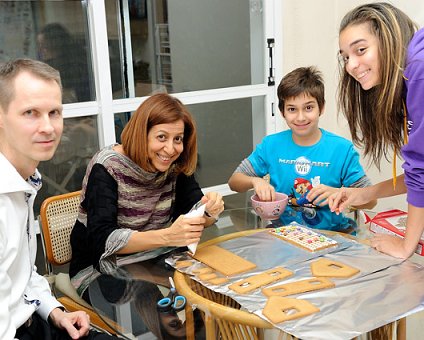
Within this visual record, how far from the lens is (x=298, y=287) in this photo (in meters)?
1.27

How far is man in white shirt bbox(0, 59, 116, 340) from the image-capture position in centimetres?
125

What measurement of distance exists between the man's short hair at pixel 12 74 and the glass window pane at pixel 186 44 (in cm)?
135

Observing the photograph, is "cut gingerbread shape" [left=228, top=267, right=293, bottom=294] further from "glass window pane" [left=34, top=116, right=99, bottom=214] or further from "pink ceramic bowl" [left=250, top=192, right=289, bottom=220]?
"glass window pane" [left=34, top=116, right=99, bottom=214]

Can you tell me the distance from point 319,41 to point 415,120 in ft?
6.46

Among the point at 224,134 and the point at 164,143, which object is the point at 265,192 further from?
the point at 224,134

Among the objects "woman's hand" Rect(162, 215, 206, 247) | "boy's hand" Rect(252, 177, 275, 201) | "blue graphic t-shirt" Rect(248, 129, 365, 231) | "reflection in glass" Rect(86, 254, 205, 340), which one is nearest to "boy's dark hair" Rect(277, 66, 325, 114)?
"blue graphic t-shirt" Rect(248, 129, 365, 231)

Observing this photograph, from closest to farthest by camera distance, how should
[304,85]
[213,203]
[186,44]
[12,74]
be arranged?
[12,74] < [213,203] < [304,85] < [186,44]

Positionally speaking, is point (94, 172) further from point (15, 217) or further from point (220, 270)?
point (220, 270)

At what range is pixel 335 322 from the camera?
1114 mm

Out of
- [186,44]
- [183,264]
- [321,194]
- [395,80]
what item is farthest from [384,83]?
[186,44]

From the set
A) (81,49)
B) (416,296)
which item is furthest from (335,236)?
(81,49)

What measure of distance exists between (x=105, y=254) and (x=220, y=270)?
17.3 inches

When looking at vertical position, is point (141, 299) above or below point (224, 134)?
below

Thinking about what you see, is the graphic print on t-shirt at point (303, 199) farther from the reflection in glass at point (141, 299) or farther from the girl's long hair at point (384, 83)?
the reflection in glass at point (141, 299)
